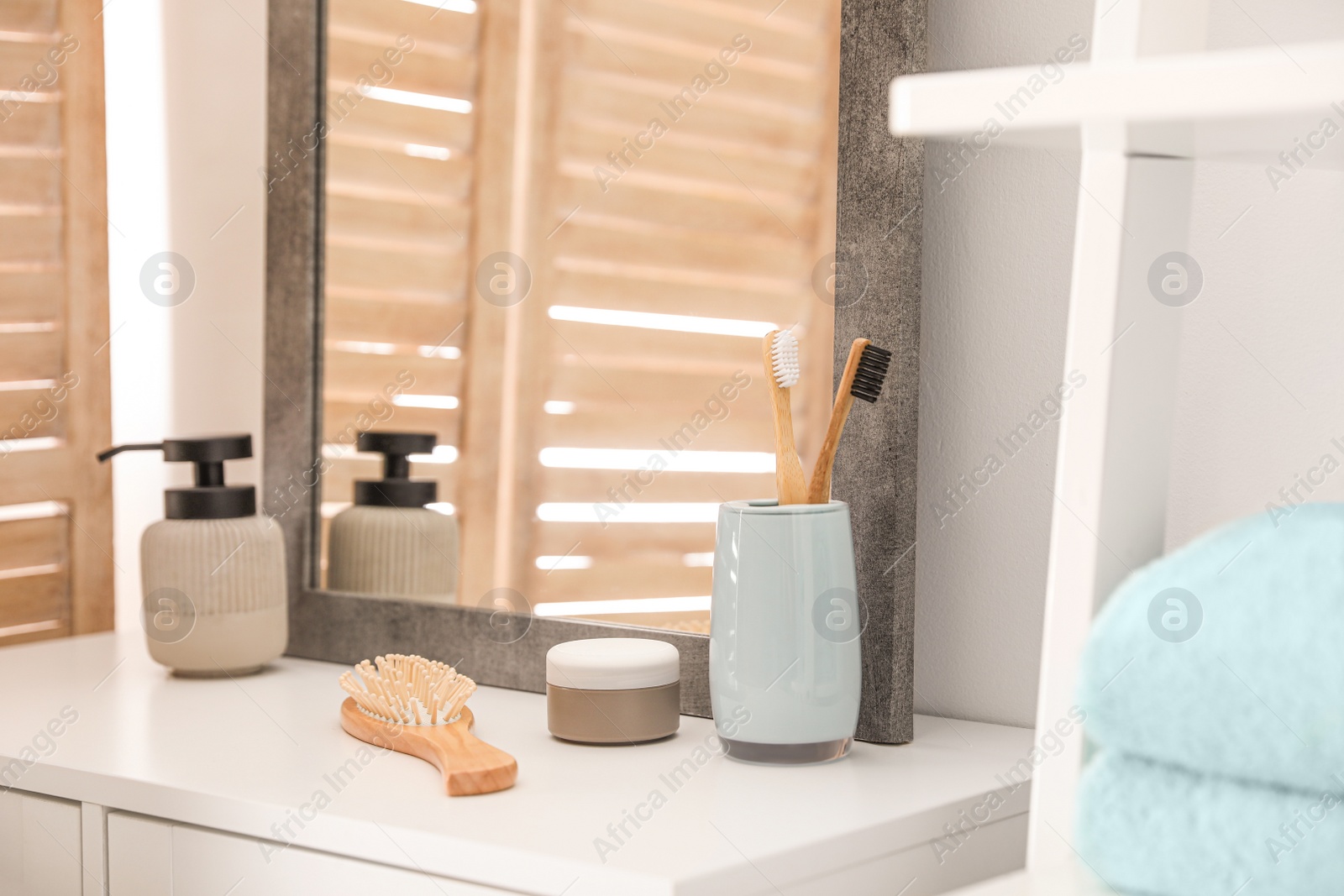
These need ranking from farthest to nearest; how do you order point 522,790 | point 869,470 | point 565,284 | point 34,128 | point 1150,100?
1. point 34,128
2. point 565,284
3. point 869,470
4. point 522,790
5. point 1150,100

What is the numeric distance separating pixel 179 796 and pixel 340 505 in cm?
38

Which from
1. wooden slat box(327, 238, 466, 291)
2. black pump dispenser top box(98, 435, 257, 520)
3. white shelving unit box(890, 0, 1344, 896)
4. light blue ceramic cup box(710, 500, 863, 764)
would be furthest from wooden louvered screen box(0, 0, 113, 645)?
white shelving unit box(890, 0, 1344, 896)

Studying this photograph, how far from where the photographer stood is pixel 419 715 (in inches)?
28.3

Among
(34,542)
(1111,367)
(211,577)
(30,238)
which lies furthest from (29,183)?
(1111,367)

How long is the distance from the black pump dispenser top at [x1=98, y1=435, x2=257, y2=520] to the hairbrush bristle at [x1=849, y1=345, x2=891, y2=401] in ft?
1.67

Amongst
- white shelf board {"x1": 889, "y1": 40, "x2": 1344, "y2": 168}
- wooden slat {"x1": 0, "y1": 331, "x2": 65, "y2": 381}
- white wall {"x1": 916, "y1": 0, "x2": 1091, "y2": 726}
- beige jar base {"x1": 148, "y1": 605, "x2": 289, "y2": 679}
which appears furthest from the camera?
wooden slat {"x1": 0, "y1": 331, "x2": 65, "y2": 381}

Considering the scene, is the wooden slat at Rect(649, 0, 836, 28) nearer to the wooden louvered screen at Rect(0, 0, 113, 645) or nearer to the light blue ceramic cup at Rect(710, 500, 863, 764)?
the light blue ceramic cup at Rect(710, 500, 863, 764)

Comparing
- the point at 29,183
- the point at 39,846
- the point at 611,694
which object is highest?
the point at 29,183

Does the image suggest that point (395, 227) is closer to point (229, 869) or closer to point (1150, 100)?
point (229, 869)

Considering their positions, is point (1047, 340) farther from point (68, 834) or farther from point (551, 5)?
point (68, 834)

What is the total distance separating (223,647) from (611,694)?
0.36 meters

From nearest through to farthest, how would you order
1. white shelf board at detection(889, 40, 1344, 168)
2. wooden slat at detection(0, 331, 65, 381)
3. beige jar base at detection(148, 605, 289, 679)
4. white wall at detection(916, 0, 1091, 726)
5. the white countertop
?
white shelf board at detection(889, 40, 1344, 168) → the white countertop → white wall at detection(916, 0, 1091, 726) → beige jar base at detection(148, 605, 289, 679) → wooden slat at detection(0, 331, 65, 381)

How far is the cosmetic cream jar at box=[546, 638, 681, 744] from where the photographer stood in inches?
28.4

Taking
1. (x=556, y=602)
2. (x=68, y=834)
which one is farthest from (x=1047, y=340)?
(x=68, y=834)
